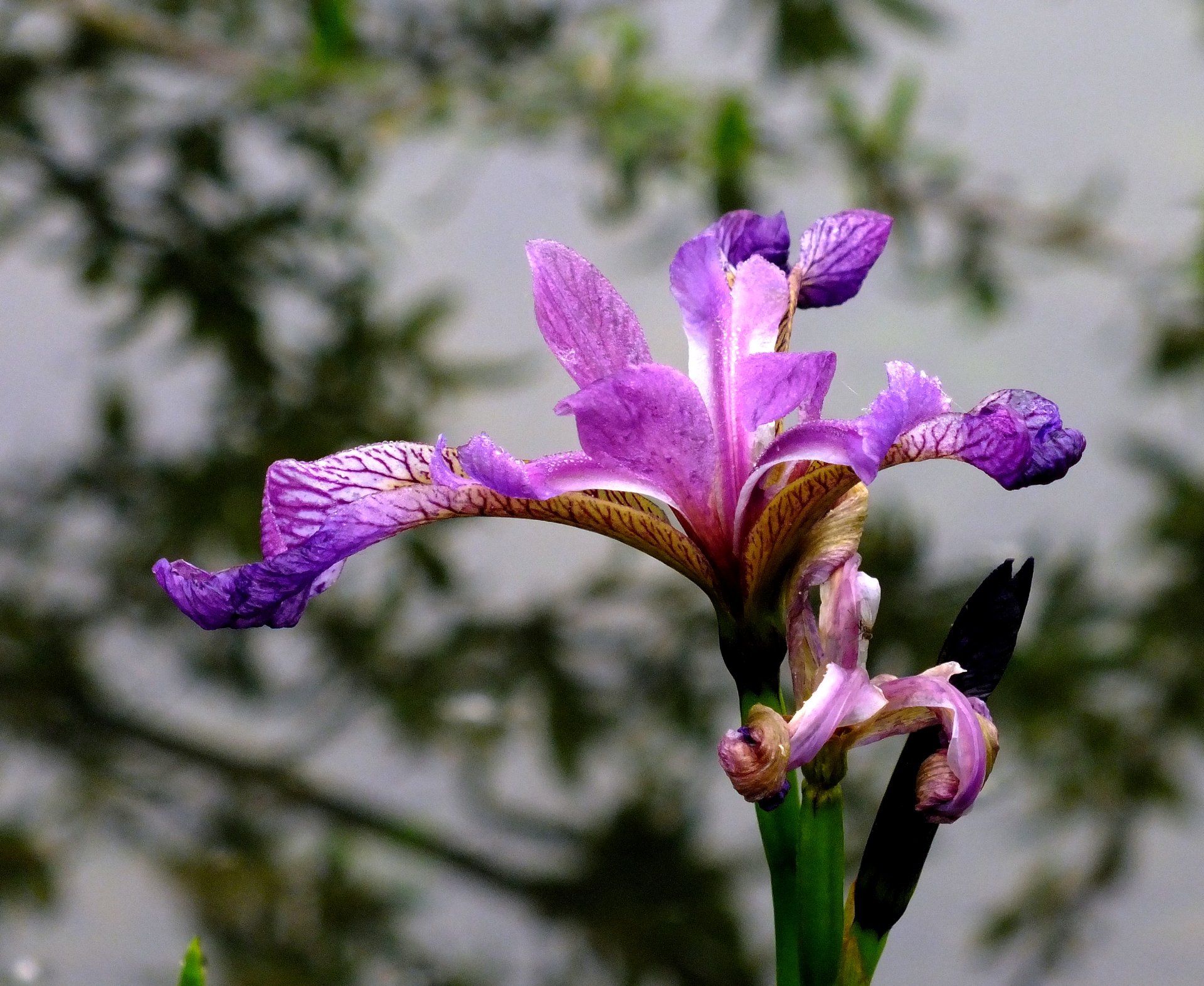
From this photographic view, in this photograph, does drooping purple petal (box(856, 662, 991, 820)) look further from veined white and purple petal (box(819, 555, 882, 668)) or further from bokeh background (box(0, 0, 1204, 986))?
bokeh background (box(0, 0, 1204, 986))

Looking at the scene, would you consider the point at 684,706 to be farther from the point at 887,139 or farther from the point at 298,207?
the point at 298,207

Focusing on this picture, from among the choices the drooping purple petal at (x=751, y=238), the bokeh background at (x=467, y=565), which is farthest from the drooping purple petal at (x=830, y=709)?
the bokeh background at (x=467, y=565)

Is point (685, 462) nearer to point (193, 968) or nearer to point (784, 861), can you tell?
point (784, 861)

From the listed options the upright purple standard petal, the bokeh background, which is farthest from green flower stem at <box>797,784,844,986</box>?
the bokeh background

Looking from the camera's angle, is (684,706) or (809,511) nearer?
(809,511)

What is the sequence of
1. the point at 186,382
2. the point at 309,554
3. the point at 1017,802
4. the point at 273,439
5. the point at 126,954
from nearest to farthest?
the point at 309,554, the point at 126,954, the point at 1017,802, the point at 273,439, the point at 186,382

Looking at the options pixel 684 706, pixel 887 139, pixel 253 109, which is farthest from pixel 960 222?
pixel 253 109

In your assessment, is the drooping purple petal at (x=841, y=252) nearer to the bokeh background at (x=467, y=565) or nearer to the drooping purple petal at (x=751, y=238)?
the drooping purple petal at (x=751, y=238)
